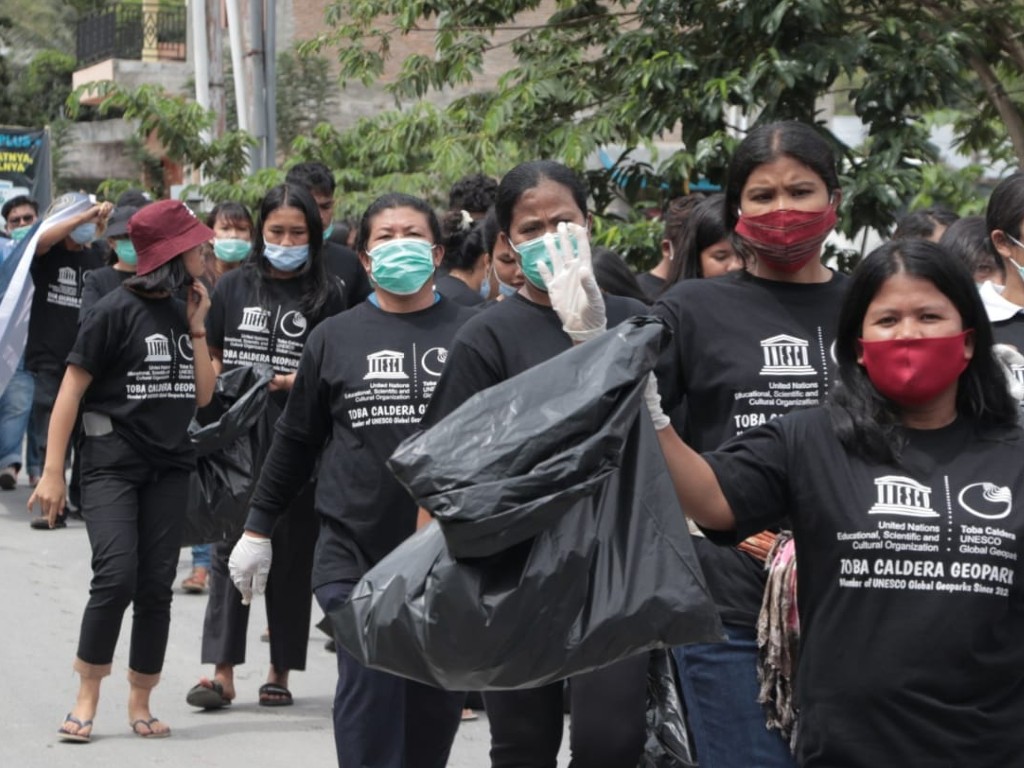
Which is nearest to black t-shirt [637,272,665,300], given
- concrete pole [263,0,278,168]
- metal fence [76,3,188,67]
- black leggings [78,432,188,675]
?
black leggings [78,432,188,675]

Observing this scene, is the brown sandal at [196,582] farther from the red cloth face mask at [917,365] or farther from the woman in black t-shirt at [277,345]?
the red cloth face mask at [917,365]

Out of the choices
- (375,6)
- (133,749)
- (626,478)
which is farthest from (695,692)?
(375,6)

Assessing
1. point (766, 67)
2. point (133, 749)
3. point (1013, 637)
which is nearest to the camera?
point (1013, 637)

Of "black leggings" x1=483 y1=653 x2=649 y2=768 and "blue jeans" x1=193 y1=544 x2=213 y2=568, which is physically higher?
"blue jeans" x1=193 y1=544 x2=213 y2=568

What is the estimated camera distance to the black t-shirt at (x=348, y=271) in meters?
7.73

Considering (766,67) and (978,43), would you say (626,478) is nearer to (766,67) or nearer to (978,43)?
(766,67)

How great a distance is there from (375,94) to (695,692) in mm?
27116

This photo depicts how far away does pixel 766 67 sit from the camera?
28.5 ft

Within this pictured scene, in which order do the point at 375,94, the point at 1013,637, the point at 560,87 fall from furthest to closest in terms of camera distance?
the point at 375,94, the point at 560,87, the point at 1013,637

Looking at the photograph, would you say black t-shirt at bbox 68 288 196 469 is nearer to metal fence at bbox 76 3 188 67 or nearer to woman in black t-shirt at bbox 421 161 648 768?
woman in black t-shirt at bbox 421 161 648 768

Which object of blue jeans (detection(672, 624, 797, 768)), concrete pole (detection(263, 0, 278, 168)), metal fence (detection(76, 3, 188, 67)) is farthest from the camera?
metal fence (detection(76, 3, 188, 67))

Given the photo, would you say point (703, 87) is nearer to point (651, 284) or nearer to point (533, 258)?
point (651, 284)

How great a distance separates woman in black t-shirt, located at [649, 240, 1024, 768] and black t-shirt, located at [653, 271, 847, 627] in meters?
0.53

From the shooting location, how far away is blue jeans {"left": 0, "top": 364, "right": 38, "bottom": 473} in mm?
13195
